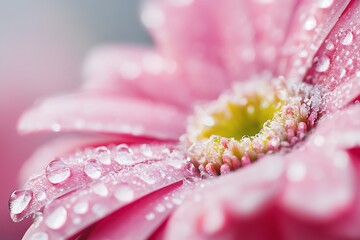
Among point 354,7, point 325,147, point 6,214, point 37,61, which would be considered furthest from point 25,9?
point 325,147

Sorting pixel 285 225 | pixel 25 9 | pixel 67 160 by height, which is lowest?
pixel 285 225

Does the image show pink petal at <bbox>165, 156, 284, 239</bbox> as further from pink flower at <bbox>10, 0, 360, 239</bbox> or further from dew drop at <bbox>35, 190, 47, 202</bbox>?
dew drop at <bbox>35, 190, 47, 202</bbox>

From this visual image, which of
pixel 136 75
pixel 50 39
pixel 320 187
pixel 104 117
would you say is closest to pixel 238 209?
pixel 320 187

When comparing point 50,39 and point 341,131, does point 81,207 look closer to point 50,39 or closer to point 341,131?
point 341,131

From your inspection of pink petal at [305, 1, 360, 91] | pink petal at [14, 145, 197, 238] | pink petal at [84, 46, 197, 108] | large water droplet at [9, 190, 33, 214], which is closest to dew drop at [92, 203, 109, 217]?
pink petal at [14, 145, 197, 238]

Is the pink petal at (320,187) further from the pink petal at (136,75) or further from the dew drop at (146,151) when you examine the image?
the pink petal at (136,75)

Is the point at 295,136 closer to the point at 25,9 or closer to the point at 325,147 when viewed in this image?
the point at 325,147
